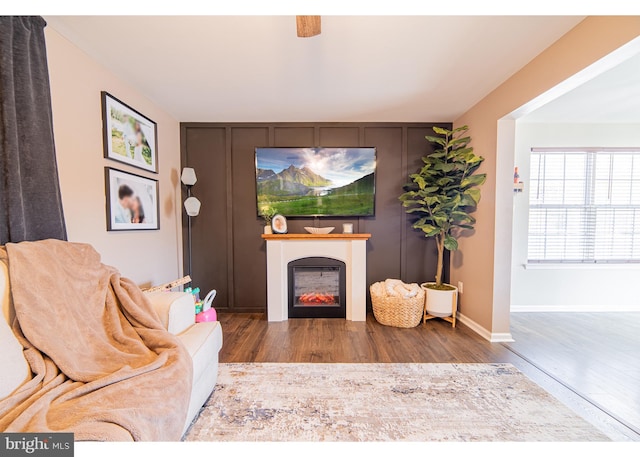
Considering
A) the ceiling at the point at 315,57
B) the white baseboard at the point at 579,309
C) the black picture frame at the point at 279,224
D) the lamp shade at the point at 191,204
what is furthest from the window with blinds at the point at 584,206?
the lamp shade at the point at 191,204

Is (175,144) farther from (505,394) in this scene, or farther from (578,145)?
(578,145)

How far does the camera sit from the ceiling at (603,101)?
1.99 meters

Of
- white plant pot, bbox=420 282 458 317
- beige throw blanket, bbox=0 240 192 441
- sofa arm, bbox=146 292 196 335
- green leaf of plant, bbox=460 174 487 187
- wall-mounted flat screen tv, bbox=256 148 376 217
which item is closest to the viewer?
beige throw blanket, bbox=0 240 192 441

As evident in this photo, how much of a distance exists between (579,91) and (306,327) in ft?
11.3

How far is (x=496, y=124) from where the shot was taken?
2.26 m

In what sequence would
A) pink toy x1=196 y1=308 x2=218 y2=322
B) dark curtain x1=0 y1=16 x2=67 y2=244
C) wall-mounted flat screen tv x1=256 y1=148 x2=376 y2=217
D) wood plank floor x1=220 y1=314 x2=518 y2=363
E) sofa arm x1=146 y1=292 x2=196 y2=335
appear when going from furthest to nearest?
wall-mounted flat screen tv x1=256 y1=148 x2=376 y2=217 → pink toy x1=196 y1=308 x2=218 y2=322 → wood plank floor x1=220 y1=314 x2=518 y2=363 → sofa arm x1=146 y1=292 x2=196 y2=335 → dark curtain x1=0 y1=16 x2=67 y2=244

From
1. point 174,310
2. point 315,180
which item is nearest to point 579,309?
point 315,180

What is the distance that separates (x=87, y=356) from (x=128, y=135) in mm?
1893

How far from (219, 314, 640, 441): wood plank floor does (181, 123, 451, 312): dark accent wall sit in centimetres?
61

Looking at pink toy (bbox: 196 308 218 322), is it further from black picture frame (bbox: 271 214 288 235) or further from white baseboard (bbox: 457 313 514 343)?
white baseboard (bbox: 457 313 514 343)

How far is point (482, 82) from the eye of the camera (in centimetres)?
217

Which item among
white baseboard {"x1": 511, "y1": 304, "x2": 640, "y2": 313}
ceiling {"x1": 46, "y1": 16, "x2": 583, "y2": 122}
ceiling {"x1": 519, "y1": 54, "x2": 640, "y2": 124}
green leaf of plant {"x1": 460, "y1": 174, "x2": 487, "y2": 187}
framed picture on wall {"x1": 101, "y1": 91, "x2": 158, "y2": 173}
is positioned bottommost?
white baseboard {"x1": 511, "y1": 304, "x2": 640, "y2": 313}

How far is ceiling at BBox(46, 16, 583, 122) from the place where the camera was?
1.52 metres

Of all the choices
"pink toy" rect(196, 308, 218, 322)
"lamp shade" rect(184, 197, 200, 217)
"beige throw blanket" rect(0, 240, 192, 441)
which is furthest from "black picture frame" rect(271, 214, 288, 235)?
"beige throw blanket" rect(0, 240, 192, 441)
